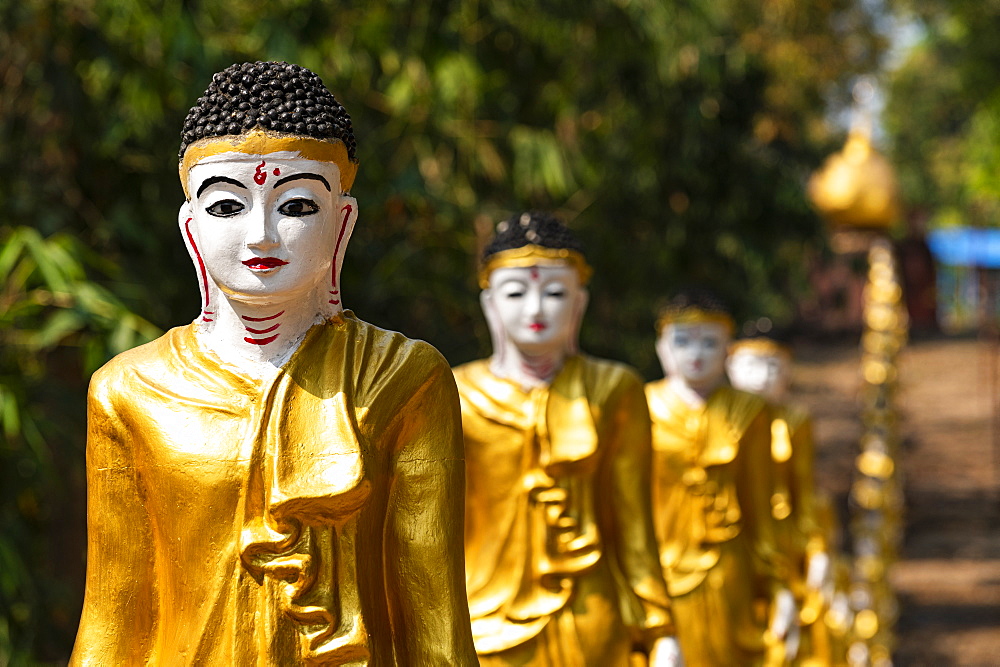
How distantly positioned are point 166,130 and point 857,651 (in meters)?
5.16

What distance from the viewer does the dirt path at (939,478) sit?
42.3 feet

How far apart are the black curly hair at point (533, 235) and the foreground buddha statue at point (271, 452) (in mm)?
1488

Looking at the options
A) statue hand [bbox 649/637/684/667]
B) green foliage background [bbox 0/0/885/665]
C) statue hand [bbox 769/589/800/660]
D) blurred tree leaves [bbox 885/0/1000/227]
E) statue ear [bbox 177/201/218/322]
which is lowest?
statue hand [bbox 769/589/800/660]

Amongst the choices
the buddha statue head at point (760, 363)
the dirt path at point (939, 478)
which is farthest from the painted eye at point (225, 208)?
the dirt path at point (939, 478)

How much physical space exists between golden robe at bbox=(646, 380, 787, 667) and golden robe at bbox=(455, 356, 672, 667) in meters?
1.68

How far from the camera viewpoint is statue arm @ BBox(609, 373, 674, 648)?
409 centimetres

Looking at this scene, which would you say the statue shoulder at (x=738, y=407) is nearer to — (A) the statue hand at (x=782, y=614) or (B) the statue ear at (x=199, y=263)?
(A) the statue hand at (x=782, y=614)

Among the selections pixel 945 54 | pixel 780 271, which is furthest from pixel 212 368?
pixel 945 54

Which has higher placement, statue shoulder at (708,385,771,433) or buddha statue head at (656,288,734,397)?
buddha statue head at (656,288,734,397)

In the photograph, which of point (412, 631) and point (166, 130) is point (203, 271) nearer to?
point (412, 631)

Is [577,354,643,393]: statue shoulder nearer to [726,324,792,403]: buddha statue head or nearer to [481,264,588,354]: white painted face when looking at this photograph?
[481,264,588,354]: white painted face

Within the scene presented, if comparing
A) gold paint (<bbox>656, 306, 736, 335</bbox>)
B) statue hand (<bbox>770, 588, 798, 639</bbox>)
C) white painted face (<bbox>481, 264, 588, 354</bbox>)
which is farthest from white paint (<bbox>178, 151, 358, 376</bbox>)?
statue hand (<bbox>770, 588, 798, 639</bbox>)

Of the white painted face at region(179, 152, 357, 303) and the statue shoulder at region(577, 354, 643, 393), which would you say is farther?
the statue shoulder at region(577, 354, 643, 393)

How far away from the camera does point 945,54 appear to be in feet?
80.4
